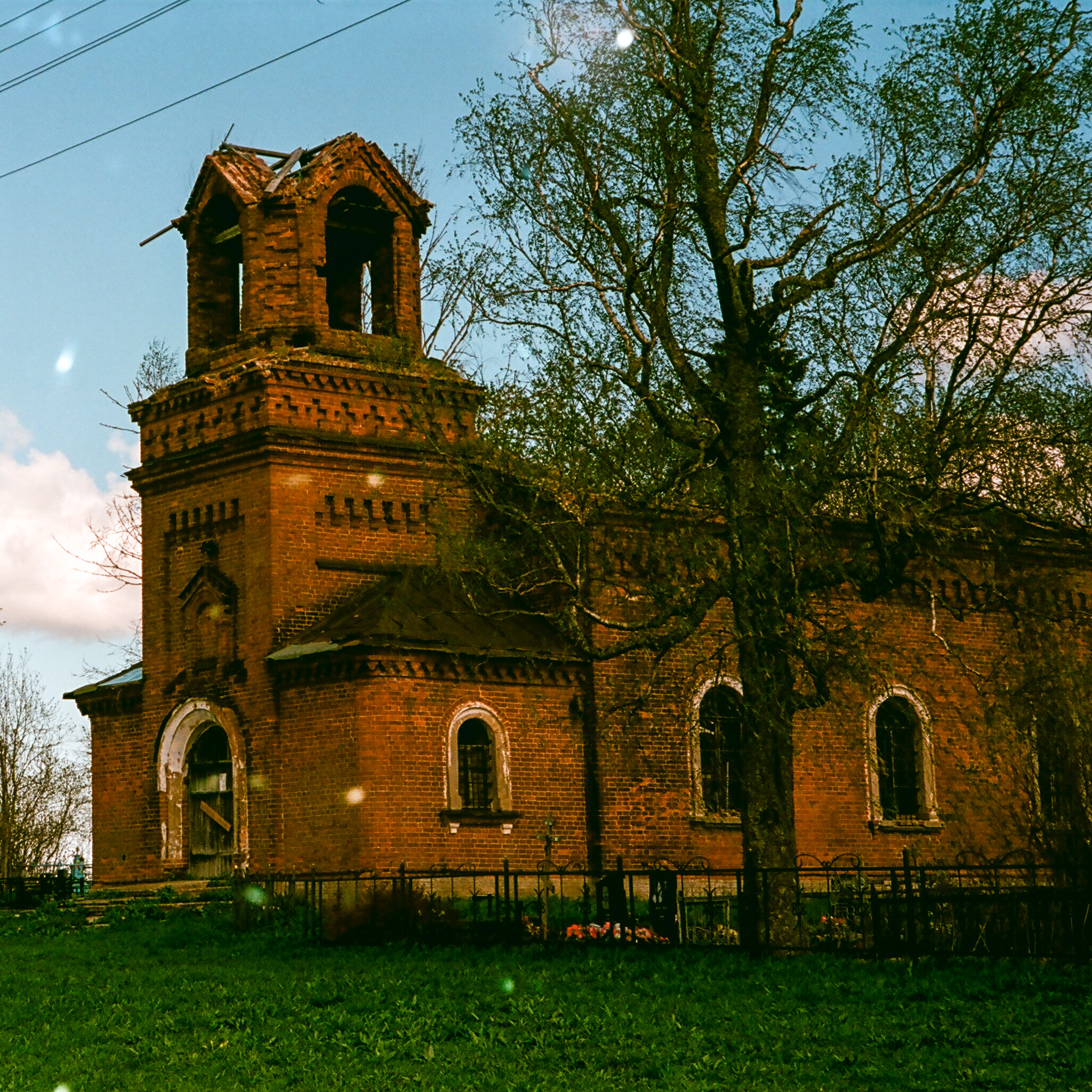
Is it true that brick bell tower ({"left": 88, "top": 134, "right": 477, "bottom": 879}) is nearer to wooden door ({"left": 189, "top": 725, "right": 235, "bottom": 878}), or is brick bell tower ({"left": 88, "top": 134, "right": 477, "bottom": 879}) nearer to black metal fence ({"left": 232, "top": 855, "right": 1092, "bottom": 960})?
wooden door ({"left": 189, "top": 725, "right": 235, "bottom": 878})

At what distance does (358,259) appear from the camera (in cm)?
2584

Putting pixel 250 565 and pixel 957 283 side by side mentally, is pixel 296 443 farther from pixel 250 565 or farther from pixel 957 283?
pixel 957 283

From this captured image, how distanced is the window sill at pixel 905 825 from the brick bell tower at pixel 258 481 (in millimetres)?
8717

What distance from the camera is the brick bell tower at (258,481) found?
2294 cm

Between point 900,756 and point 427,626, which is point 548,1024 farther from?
point 900,756

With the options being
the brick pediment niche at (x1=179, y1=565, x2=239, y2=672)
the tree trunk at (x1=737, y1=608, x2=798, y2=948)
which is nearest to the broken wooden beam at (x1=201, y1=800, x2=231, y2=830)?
the brick pediment niche at (x1=179, y1=565, x2=239, y2=672)

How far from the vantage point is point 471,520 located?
20234mm

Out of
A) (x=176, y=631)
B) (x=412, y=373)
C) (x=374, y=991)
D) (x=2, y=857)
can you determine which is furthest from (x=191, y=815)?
(x=2, y=857)

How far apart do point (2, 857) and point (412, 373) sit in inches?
1107

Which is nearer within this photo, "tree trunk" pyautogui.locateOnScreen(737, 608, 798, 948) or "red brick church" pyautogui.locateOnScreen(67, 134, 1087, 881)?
"tree trunk" pyautogui.locateOnScreen(737, 608, 798, 948)

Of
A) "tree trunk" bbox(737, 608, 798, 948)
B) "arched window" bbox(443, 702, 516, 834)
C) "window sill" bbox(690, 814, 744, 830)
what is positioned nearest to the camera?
"tree trunk" bbox(737, 608, 798, 948)

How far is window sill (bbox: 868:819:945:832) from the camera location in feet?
83.7

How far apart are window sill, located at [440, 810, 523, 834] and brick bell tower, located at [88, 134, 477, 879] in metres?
1.90

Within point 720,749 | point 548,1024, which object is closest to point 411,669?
point 720,749
